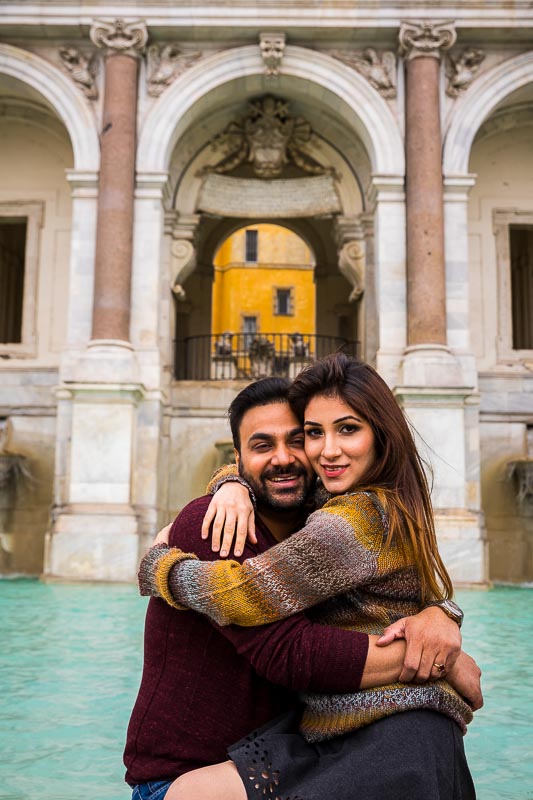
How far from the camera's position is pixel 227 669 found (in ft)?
6.86

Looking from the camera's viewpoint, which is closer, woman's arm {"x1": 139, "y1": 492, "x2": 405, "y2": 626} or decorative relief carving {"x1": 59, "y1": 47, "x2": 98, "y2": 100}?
woman's arm {"x1": 139, "y1": 492, "x2": 405, "y2": 626}

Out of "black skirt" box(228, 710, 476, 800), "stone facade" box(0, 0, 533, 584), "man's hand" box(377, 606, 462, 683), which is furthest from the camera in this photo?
"stone facade" box(0, 0, 533, 584)

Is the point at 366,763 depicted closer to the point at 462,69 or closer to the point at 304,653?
the point at 304,653

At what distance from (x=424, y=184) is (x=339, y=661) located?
11.1 metres

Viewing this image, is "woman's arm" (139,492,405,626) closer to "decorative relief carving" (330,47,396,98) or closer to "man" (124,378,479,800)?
"man" (124,378,479,800)

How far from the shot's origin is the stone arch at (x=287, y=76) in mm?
12625

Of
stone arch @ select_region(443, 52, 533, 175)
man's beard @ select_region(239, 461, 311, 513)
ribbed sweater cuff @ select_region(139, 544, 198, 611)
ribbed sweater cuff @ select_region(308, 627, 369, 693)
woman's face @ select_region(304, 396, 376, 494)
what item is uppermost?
stone arch @ select_region(443, 52, 533, 175)

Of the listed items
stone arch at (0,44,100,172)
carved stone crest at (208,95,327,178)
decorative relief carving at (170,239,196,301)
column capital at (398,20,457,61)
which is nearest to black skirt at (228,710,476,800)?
stone arch at (0,44,100,172)

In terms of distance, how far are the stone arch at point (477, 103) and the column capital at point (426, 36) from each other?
2.77 feet

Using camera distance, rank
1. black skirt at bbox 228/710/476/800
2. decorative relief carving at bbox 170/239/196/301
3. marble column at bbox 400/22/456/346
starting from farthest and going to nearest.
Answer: decorative relief carving at bbox 170/239/196/301 → marble column at bbox 400/22/456/346 → black skirt at bbox 228/710/476/800

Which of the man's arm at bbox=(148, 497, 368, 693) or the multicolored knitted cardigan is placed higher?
the multicolored knitted cardigan

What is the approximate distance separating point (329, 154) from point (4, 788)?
13.1 metres

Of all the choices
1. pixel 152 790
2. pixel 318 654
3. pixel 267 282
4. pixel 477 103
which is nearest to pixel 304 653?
pixel 318 654

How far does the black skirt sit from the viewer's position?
185cm
